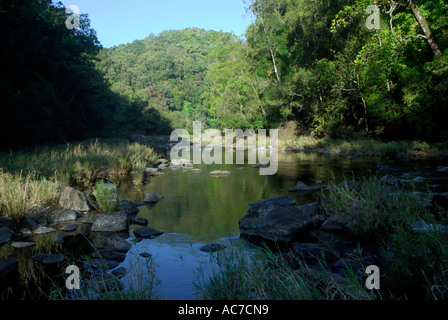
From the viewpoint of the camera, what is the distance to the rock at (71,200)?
838 cm

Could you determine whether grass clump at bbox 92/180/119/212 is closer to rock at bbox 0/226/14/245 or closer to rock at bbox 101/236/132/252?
rock at bbox 0/226/14/245

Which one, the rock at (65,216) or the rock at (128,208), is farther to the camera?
the rock at (128,208)

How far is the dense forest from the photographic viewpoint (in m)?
18.7

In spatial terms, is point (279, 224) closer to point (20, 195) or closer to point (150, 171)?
point (20, 195)

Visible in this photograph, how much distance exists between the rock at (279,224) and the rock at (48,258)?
11.1 ft

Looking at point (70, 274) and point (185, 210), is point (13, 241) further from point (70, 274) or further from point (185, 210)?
point (185, 210)

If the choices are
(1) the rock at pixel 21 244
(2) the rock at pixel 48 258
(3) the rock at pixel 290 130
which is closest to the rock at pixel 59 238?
(1) the rock at pixel 21 244

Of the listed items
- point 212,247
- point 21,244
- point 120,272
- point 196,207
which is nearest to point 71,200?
point 21,244

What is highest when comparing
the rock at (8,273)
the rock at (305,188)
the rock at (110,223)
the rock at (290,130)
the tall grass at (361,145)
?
the rock at (290,130)

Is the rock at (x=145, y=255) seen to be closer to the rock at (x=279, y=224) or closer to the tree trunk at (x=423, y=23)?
the rock at (x=279, y=224)

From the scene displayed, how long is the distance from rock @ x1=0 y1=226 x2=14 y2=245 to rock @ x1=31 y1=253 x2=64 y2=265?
4.11 feet

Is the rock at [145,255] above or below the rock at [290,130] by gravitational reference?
below

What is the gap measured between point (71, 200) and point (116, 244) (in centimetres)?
343
